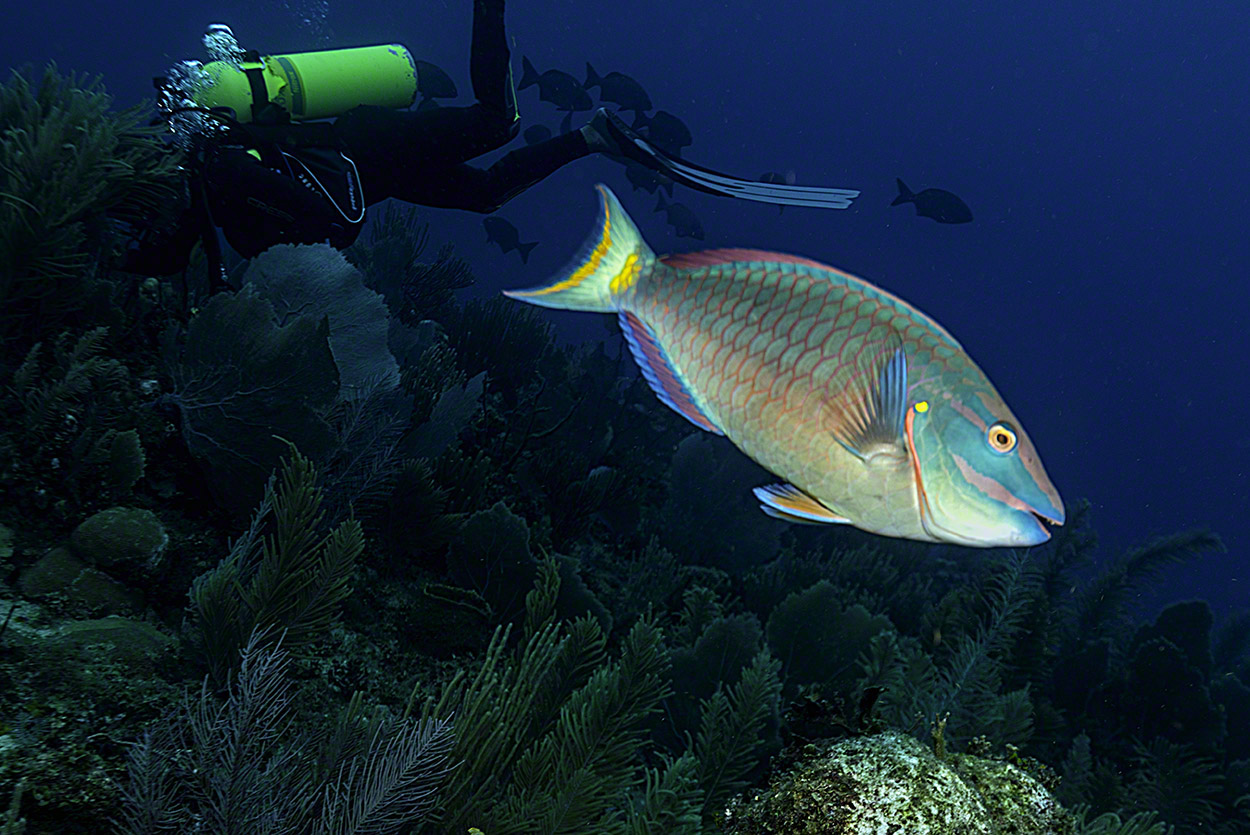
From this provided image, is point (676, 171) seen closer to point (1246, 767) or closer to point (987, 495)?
point (987, 495)

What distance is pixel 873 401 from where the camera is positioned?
126cm

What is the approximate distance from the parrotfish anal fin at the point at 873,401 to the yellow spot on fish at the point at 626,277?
0.57m

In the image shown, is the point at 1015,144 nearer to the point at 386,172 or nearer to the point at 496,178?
the point at 496,178

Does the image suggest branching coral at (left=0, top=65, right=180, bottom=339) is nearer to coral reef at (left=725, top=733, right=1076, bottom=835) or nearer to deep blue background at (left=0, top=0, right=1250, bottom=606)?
coral reef at (left=725, top=733, right=1076, bottom=835)

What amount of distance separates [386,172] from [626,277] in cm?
460

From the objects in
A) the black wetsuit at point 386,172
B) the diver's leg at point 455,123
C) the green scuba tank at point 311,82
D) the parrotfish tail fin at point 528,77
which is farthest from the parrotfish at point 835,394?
the parrotfish tail fin at point 528,77

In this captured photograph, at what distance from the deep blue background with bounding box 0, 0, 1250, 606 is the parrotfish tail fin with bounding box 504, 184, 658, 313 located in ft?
233

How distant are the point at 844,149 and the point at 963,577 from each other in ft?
296

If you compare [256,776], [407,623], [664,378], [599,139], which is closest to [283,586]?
[256,776]

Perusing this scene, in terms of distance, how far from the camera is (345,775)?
1.73 m

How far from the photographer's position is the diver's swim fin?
1.69m

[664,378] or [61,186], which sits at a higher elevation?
[664,378]

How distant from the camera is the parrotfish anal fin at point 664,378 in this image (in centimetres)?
152

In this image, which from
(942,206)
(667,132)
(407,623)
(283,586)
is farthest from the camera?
(942,206)
